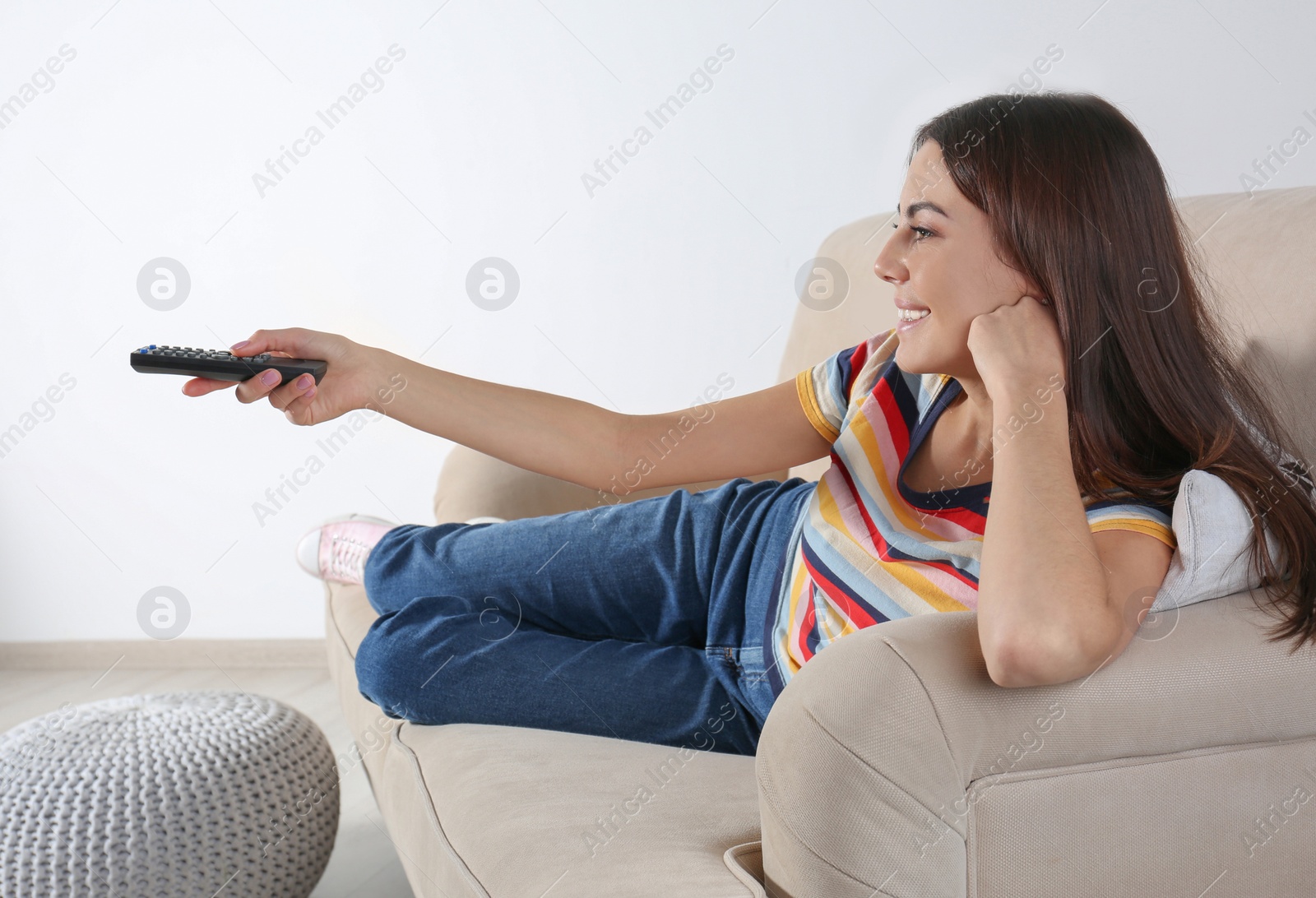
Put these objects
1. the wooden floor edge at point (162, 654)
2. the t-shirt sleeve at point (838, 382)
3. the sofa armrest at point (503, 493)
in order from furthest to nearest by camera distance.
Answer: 1. the wooden floor edge at point (162, 654)
2. the sofa armrest at point (503, 493)
3. the t-shirt sleeve at point (838, 382)

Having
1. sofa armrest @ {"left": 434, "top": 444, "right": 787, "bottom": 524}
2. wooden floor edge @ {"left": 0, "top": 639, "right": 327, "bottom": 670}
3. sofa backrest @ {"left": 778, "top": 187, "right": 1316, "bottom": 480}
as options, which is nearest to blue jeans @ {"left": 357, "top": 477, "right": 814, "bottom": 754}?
sofa armrest @ {"left": 434, "top": 444, "right": 787, "bottom": 524}

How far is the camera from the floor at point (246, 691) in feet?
5.49

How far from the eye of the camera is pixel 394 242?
7.25ft

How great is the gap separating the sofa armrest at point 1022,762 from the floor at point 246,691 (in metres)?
1.15

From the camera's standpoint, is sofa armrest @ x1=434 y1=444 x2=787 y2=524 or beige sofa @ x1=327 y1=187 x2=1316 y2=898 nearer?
beige sofa @ x1=327 y1=187 x2=1316 y2=898

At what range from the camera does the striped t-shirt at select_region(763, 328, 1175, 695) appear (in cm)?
89

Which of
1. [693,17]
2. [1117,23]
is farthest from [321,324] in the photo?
[1117,23]

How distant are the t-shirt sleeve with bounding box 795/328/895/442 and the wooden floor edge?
1.58m

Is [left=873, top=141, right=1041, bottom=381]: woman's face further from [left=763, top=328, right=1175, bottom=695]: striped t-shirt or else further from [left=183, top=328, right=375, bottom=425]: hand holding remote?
[left=183, top=328, right=375, bottom=425]: hand holding remote

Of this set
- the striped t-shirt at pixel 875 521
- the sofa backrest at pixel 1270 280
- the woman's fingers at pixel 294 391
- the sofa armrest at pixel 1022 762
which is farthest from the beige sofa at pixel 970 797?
the woman's fingers at pixel 294 391

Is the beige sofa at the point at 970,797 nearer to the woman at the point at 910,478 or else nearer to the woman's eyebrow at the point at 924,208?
the woman at the point at 910,478

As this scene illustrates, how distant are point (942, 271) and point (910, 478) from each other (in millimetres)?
229

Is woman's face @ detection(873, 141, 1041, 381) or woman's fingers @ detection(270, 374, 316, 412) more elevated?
woman's fingers @ detection(270, 374, 316, 412)

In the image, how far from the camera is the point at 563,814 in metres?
0.80
